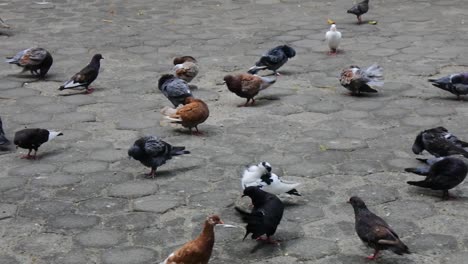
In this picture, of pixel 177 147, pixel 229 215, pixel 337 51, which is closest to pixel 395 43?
pixel 337 51

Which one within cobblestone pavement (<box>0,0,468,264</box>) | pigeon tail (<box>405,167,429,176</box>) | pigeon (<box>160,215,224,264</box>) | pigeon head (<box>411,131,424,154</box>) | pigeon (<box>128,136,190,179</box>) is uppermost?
pigeon (<box>160,215,224,264</box>)

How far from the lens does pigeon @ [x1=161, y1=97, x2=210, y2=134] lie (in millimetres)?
7317

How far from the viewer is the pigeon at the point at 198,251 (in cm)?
465

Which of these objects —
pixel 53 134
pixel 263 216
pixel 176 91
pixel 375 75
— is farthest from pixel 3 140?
pixel 375 75

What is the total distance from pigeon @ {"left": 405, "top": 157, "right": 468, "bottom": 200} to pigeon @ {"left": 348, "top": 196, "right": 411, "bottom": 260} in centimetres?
96

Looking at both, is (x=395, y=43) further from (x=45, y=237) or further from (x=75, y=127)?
(x=45, y=237)

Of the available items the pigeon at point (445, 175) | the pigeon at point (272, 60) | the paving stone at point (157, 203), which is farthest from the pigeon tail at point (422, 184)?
the pigeon at point (272, 60)

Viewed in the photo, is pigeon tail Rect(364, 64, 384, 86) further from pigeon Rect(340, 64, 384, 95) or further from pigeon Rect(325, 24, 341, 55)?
pigeon Rect(325, 24, 341, 55)

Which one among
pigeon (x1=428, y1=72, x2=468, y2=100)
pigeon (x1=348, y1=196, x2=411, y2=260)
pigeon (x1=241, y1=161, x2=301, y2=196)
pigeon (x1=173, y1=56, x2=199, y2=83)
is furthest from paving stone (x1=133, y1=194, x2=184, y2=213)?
pigeon (x1=428, y1=72, x2=468, y2=100)

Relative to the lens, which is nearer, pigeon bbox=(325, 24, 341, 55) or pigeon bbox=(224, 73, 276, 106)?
pigeon bbox=(224, 73, 276, 106)

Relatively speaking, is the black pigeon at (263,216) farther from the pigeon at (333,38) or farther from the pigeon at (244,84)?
the pigeon at (333,38)

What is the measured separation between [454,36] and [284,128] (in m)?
4.58

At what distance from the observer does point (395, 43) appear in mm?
10867

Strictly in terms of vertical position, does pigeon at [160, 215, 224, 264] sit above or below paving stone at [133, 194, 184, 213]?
above
